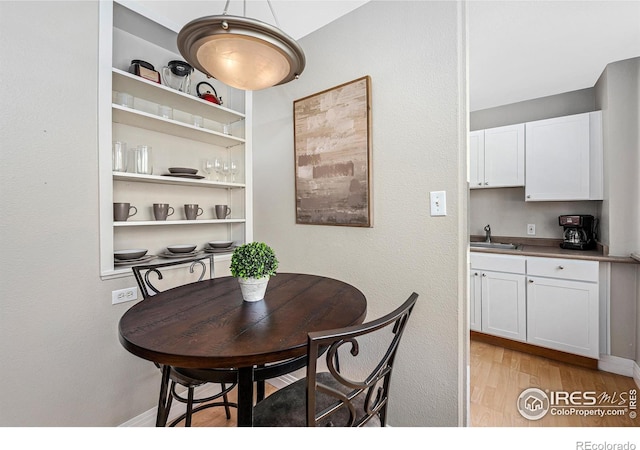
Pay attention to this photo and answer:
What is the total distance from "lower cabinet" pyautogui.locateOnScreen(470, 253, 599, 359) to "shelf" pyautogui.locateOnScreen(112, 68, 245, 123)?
2.74 meters

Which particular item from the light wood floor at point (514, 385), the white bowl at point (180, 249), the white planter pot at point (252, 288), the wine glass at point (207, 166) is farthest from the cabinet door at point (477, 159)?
the white bowl at point (180, 249)

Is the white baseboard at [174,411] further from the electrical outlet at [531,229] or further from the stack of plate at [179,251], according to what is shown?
the electrical outlet at [531,229]

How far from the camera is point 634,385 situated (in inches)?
84.2

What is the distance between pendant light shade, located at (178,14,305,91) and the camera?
99cm

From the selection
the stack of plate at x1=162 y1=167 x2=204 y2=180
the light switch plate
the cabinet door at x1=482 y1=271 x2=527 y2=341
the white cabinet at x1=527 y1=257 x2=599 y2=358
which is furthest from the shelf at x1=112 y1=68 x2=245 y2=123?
the white cabinet at x1=527 y1=257 x2=599 y2=358

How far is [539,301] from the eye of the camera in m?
2.51

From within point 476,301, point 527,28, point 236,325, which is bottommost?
point 476,301

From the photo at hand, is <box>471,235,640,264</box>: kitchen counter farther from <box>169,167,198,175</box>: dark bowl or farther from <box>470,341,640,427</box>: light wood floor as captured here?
<box>169,167,198,175</box>: dark bowl

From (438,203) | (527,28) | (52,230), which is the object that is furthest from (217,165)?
(527,28)

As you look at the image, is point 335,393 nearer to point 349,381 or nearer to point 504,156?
point 349,381

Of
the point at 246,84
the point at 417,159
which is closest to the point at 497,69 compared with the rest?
the point at 417,159

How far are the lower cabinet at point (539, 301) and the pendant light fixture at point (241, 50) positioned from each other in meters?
2.60

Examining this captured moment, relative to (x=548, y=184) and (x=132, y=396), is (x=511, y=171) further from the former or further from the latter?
(x=132, y=396)

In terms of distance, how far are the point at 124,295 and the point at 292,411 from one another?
1243mm
